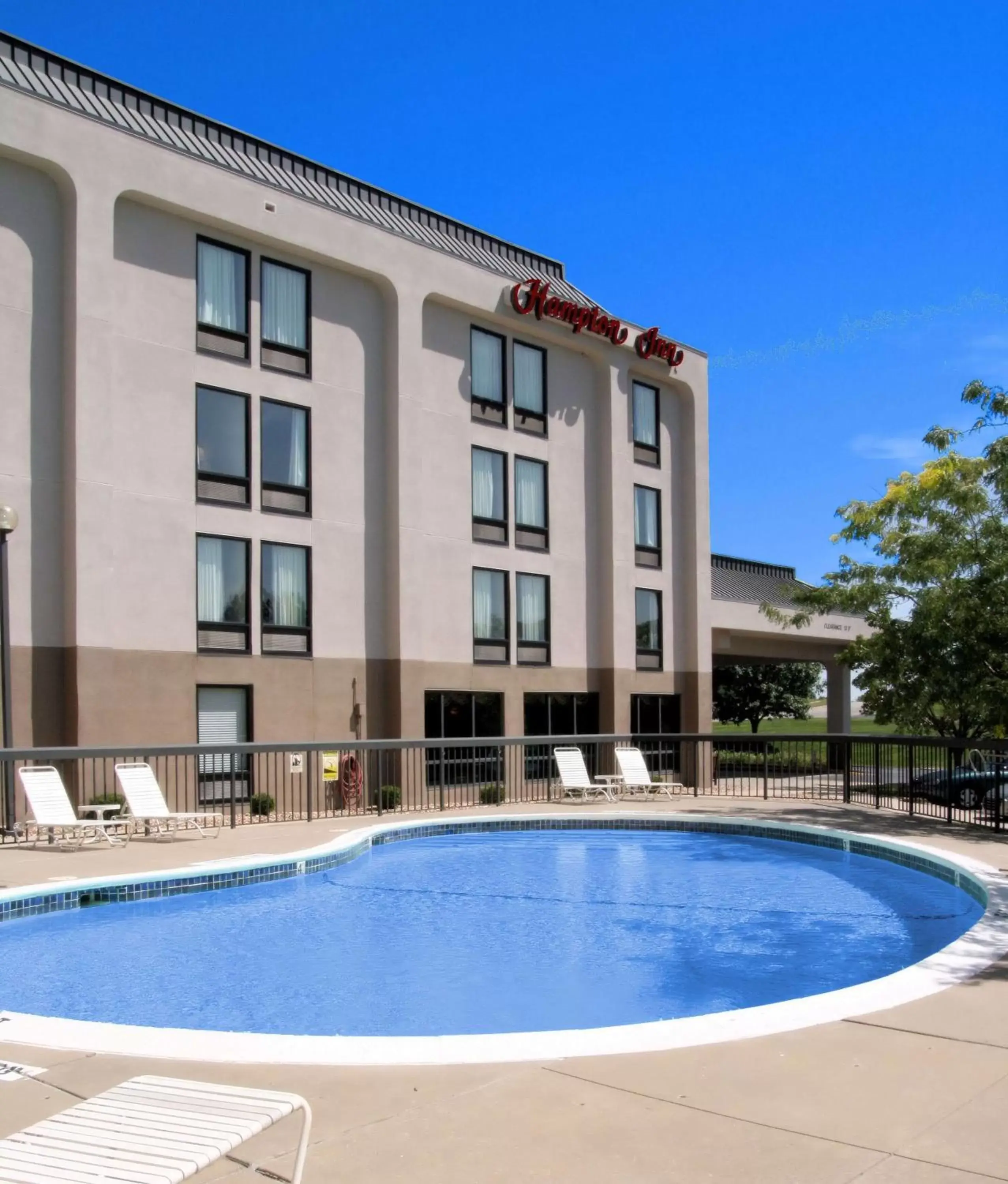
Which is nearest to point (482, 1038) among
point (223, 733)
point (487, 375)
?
point (223, 733)

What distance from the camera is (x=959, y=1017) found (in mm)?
6293

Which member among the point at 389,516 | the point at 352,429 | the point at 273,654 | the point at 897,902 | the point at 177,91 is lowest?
the point at 897,902

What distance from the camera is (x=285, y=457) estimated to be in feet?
71.4

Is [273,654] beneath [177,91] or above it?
beneath

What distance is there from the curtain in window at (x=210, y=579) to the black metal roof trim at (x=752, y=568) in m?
15.9

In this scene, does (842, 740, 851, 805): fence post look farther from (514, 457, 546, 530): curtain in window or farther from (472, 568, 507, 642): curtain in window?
(514, 457, 546, 530): curtain in window

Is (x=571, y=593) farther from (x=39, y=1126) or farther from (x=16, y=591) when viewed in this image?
(x=39, y=1126)

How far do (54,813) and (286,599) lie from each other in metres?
7.83

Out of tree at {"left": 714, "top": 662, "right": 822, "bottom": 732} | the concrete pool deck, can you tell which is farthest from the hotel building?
tree at {"left": 714, "top": 662, "right": 822, "bottom": 732}

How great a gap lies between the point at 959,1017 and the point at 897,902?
19.3 ft

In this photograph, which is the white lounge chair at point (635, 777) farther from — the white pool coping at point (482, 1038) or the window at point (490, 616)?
the white pool coping at point (482, 1038)

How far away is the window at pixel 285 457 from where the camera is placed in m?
21.4

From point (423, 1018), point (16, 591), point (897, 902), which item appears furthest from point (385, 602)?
point (423, 1018)

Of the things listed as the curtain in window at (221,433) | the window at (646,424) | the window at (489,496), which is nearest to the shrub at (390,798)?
the window at (489,496)
